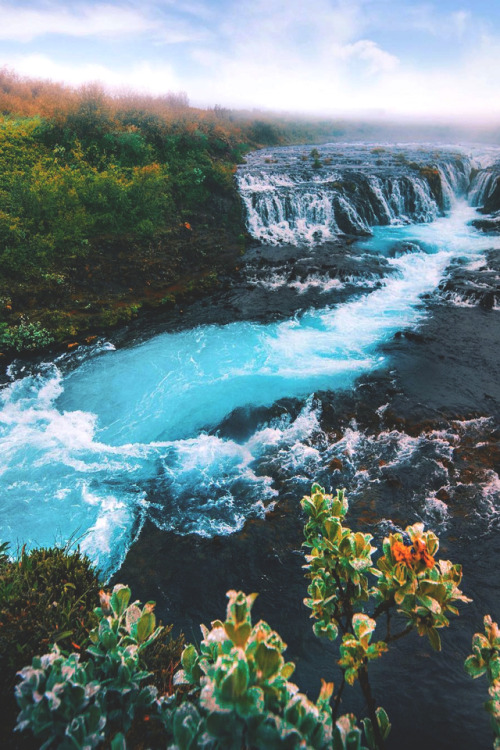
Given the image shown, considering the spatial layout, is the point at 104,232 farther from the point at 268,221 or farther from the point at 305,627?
the point at 305,627

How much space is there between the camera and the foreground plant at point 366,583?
1700mm

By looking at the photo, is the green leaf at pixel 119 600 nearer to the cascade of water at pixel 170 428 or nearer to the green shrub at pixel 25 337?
the cascade of water at pixel 170 428

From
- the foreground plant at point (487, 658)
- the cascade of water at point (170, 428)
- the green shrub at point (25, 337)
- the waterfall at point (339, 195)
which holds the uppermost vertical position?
the waterfall at point (339, 195)

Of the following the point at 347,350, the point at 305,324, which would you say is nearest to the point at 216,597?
the point at 347,350

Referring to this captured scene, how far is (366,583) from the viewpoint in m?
1.95

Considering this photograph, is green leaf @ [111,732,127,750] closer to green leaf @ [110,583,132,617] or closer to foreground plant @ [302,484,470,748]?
green leaf @ [110,583,132,617]

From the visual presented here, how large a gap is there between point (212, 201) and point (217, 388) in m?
14.8

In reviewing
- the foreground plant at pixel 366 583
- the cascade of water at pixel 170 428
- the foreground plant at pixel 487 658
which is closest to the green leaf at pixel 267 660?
the foreground plant at pixel 366 583

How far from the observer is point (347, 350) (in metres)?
12.0

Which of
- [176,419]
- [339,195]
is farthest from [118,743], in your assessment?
[339,195]

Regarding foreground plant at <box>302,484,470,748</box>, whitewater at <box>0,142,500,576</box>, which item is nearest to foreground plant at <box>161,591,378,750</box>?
foreground plant at <box>302,484,470,748</box>

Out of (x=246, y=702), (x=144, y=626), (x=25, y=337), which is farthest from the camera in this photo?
(x=25, y=337)

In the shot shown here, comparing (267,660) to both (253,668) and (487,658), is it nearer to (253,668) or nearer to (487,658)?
(253,668)

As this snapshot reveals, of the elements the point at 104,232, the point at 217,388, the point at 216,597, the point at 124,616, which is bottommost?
the point at 216,597
